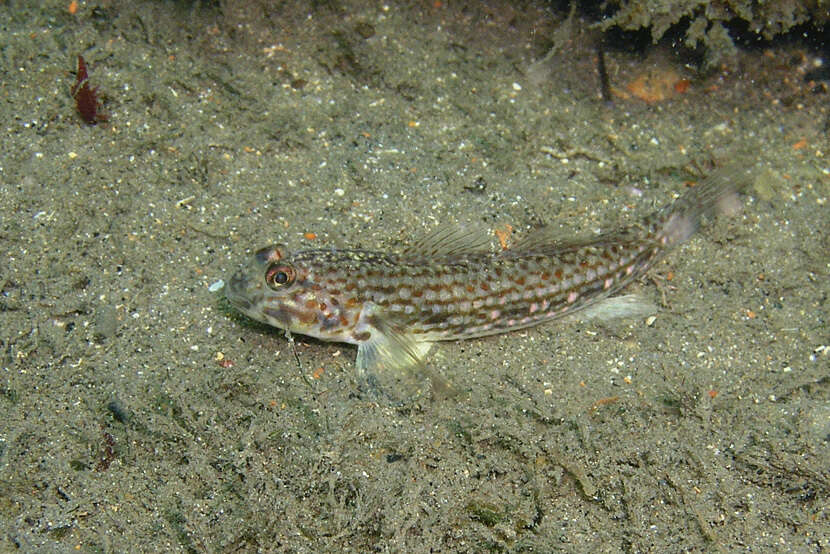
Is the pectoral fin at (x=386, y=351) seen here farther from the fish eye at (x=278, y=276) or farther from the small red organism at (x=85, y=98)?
the small red organism at (x=85, y=98)

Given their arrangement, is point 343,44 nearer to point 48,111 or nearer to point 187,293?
point 48,111

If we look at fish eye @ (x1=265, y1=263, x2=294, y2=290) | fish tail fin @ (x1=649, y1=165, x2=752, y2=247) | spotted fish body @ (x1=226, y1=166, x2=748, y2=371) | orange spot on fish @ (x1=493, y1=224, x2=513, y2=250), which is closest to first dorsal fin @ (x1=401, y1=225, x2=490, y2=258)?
spotted fish body @ (x1=226, y1=166, x2=748, y2=371)

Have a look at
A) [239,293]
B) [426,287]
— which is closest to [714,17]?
[426,287]

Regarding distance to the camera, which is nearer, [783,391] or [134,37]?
[783,391]

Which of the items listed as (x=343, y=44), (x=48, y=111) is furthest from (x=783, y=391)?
(x=48, y=111)

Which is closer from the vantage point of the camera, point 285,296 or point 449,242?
point 285,296

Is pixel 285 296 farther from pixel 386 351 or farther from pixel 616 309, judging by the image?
pixel 616 309
